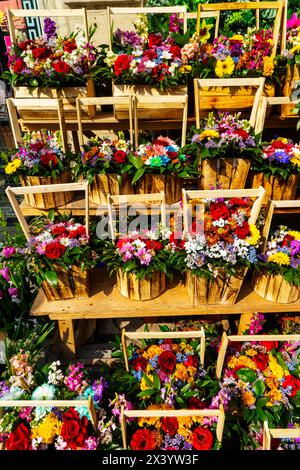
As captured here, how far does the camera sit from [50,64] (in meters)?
2.16

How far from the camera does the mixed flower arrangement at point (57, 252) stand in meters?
1.75

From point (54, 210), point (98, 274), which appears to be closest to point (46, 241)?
point (54, 210)

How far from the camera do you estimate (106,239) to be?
200 cm

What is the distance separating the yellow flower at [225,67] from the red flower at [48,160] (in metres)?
1.17

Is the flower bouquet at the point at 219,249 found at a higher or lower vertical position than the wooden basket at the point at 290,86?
lower

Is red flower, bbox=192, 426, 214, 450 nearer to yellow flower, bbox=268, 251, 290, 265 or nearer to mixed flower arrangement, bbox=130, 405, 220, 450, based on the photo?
mixed flower arrangement, bbox=130, 405, 220, 450

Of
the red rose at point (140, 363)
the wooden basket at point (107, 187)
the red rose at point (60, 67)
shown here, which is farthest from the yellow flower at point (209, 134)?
the red rose at point (140, 363)

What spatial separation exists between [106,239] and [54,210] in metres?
0.37

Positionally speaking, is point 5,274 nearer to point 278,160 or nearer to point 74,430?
point 74,430

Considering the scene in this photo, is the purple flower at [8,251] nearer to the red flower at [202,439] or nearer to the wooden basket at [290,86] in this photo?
the red flower at [202,439]

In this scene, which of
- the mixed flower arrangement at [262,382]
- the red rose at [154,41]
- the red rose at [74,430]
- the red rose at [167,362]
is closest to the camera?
the red rose at [74,430]

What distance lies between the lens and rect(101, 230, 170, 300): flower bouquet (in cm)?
176

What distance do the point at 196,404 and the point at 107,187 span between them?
3.99 feet

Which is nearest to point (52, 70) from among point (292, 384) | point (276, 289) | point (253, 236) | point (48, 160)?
point (48, 160)
